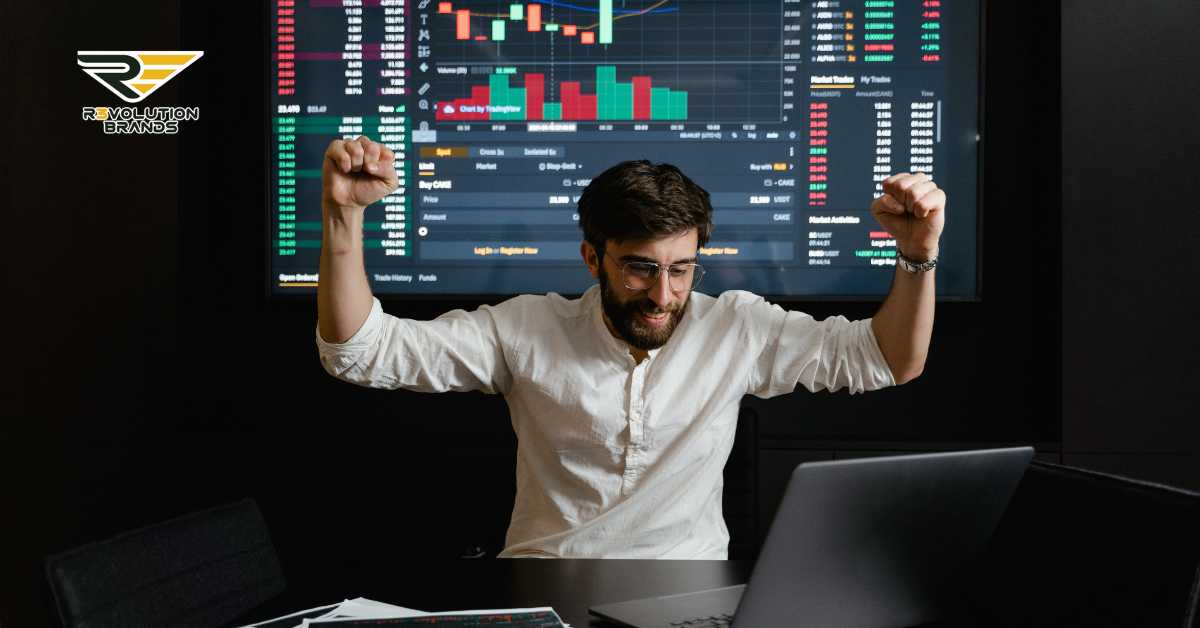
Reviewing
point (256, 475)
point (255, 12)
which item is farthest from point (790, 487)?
point (255, 12)

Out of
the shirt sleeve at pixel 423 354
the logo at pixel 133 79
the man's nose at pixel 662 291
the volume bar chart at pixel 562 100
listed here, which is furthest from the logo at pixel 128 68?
the man's nose at pixel 662 291

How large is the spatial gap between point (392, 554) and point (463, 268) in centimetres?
79

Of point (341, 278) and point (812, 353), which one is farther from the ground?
point (341, 278)

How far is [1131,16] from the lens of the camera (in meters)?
2.58

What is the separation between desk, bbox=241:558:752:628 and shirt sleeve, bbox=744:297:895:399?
1.84ft

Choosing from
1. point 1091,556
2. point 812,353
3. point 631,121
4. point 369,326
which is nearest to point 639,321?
point 812,353

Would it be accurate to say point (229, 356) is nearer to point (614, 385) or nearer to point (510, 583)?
point (614, 385)

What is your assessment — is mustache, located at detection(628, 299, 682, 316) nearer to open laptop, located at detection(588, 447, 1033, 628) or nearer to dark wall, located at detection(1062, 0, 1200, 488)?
open laptop, located at detection(588, 447, 1033, 628)

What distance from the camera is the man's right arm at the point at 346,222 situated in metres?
1.59

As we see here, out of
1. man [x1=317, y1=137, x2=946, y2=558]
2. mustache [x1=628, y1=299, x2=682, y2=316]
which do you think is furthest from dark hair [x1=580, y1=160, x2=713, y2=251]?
mustache [x1=628, y1=299, x2=682, y2=316]

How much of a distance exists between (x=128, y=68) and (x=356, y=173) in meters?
1.51

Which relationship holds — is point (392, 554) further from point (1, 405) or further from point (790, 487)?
point (790, 487)

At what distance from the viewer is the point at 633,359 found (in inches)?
74.0

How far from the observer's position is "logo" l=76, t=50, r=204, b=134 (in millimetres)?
2762
